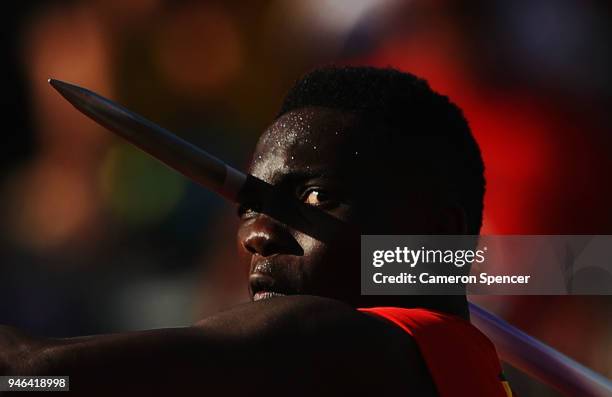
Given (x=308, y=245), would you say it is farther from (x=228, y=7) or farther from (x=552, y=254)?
(x=228, y=7)

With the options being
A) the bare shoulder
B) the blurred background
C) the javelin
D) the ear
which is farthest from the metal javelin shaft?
the blurred background

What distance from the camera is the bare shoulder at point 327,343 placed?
1.71m

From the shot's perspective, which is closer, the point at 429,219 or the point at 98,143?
the point at 429,219

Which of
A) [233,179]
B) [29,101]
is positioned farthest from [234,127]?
[233,179]

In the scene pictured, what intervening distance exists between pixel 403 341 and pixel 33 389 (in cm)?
72

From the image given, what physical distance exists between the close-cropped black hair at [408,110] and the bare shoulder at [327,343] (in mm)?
555

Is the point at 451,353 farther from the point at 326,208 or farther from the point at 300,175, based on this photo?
the point at 300,175

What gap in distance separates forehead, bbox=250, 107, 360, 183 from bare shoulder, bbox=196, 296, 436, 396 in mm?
476

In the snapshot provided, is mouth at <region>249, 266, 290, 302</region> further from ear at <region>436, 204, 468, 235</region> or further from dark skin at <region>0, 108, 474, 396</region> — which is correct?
ear at <region>436, 204, 468, 235</region>

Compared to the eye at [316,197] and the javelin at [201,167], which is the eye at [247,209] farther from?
the eye at [316,197]

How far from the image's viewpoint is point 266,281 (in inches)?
88.7

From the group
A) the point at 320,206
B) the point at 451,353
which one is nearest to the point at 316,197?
the point at 320,206

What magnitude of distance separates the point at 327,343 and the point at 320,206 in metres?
0.51

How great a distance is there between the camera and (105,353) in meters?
1.57
